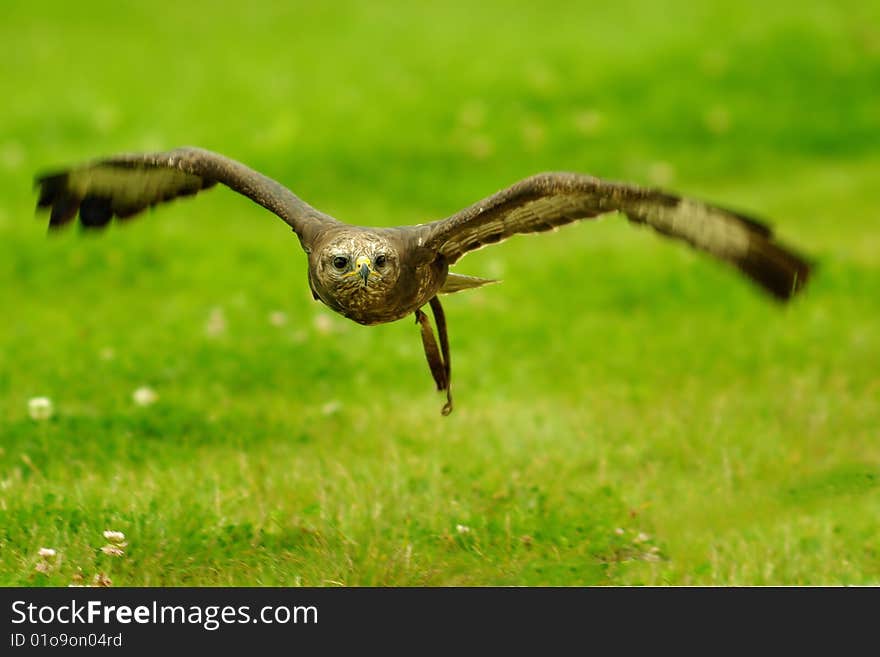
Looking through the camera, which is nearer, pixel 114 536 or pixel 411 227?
pixel 114 536

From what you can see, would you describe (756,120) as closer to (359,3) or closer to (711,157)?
(711,157)

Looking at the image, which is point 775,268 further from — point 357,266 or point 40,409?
point 40,409

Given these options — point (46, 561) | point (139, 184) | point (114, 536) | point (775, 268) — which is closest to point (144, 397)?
point (139, 184)

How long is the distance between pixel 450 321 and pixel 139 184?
3.77 m

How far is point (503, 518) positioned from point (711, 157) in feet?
31.9

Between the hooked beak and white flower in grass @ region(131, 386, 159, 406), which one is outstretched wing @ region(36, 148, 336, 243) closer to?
the hooked beak

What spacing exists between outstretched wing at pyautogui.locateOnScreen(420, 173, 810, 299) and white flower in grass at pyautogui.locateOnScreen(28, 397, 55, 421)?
3107 mm

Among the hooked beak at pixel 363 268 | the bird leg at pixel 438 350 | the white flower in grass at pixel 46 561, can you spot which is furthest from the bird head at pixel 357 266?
the white flower in grass at pixel 46 561

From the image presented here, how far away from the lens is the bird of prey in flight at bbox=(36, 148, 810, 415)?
19.4 feet

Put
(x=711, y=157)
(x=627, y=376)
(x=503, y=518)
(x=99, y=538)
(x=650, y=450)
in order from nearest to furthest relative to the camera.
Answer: (x=99, y=538)
(x=503, y=518)
(x=650, y=450)
(x=627, y=376)
(x=711, y=157)

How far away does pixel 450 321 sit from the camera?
A: 35.3ft

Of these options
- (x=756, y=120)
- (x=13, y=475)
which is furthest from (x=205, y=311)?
(x=756, y=120)

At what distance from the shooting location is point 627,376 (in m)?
9.89

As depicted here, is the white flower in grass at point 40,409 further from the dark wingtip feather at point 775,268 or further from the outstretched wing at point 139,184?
the dark wingtip feather at point 775,268
